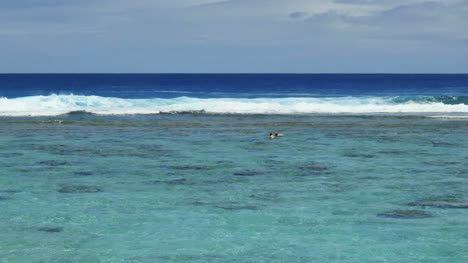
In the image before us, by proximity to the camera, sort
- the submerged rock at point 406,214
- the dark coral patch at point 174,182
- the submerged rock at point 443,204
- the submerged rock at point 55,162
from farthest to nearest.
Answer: the submerged rock at point 55,162, the dark coral patch at point 174,182, the submerged rock at point 443,204, the submerged rock at point 406,214

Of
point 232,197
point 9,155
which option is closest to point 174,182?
point 232,197

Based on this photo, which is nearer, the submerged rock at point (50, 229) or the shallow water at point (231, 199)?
the shallow water at point (231, 199)

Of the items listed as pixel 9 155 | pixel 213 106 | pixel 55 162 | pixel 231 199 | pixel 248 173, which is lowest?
pixel 231 199

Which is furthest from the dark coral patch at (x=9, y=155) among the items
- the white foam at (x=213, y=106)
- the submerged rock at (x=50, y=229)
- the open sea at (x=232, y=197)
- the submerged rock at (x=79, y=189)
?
the white foam at (x=213, y=106)

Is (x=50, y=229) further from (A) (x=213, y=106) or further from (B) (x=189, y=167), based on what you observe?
(A) (x=213, y=106)

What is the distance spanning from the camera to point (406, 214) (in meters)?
11.2

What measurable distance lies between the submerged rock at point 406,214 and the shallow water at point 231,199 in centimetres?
5

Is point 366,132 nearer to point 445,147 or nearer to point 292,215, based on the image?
point 445,147

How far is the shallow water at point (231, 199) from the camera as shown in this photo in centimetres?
926

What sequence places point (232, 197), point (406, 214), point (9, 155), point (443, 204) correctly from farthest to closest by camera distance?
point (9, 155), point (232, 197), point (443, 204), point (406, 214)

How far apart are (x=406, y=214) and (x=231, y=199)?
329 cm

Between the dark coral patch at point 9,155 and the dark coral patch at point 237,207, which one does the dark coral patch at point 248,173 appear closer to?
the dark coral patch at point 237,207

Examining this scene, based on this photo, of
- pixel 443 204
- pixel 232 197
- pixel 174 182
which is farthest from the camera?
pixel 174 182

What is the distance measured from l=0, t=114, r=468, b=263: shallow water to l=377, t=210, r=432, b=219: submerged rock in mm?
46
